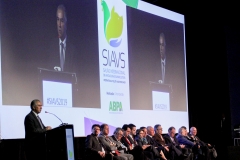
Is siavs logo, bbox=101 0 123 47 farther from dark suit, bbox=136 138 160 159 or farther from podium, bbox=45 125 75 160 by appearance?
podium, bbox=45 125 75 160

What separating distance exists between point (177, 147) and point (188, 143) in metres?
0.46

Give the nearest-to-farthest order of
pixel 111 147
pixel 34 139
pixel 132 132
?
pixel 34 139 → pixel 111 147 → pixel 132 132

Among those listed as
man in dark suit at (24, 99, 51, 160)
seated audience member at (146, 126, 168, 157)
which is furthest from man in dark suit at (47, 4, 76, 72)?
seated audience member at (146, 126, 168, 157)

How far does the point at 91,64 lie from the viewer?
7.80 m

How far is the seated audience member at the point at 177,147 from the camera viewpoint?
8781mm

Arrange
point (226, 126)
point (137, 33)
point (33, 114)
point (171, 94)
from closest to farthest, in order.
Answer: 1. point (33, 114)
2. point (137, 33)
3. point (171, 94)
4. point (226, 126)

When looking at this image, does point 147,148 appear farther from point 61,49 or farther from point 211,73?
point 211,73

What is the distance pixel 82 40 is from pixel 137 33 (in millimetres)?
1698

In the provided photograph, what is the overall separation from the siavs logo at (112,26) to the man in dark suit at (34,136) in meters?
3.17

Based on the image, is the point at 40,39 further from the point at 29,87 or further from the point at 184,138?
the point at 184,138

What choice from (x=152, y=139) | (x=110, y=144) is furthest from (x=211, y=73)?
(x=110, y=144)

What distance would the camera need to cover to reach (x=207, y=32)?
37.9 feet

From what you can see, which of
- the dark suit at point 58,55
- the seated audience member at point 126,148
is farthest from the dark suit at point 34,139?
the seated audience member at point 126,148

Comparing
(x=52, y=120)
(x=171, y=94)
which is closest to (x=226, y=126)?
(x=171, y=94)
